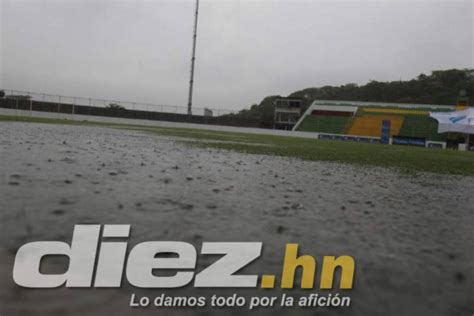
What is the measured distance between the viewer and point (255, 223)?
3908 mm

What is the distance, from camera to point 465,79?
9531cm

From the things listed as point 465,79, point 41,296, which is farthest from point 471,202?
point 465,79

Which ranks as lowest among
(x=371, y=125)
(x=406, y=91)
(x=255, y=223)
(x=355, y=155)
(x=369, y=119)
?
(x=255, y=223)

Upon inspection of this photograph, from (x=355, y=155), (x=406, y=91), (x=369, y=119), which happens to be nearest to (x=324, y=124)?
(x=369, y=119)

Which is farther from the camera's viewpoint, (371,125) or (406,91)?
(406,91)

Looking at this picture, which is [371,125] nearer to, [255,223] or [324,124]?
[324,124]

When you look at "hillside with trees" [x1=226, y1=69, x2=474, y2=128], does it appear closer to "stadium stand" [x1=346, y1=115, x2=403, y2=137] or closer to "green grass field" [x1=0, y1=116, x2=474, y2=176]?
"stadium stand" [x1=346, y1=115, x2=403, y2=137]

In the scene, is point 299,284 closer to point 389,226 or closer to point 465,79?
point 389,226

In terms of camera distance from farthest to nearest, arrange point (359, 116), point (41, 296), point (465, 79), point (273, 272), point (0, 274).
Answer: point (465, 79) → point (359, 116) → point (273, 272) → point (0, 274) → point (41, 296)

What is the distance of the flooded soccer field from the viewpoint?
7.47 feet

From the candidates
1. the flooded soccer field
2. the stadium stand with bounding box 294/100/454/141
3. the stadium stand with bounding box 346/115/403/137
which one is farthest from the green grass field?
the stadium stand with bounding box 294/100/454/141

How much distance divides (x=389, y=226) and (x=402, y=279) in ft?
5.41

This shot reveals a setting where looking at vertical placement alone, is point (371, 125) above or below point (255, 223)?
above

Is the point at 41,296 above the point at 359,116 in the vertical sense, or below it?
below
